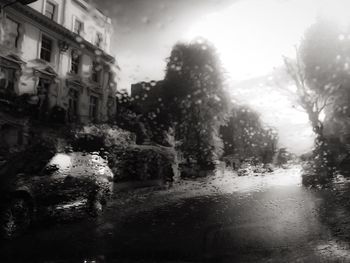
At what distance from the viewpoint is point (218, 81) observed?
1444 inches

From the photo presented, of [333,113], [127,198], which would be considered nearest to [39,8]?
[127,198]

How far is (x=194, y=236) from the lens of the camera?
233 inches

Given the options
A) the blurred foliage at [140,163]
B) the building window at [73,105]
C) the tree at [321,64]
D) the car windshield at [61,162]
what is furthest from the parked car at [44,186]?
the tree at [321,64]

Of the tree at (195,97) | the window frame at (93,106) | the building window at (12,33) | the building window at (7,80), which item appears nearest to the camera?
the building window at (7,80)

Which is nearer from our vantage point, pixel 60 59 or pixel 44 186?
pixel 44 186

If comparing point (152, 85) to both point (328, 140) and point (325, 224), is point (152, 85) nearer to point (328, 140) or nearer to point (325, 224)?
point (328, 140)

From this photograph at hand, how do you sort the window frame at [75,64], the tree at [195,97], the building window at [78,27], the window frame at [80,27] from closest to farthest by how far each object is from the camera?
the window frame at [75,64] < the window frame at [80,27] < the building window at [78,27] < the tree at [195,97]

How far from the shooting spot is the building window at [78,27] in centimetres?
2556

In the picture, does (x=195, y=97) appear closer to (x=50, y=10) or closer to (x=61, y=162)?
(x=50, y=10)

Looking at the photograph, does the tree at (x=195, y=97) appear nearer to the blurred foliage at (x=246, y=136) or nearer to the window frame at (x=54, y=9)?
the window frame at (x=54, y=9)

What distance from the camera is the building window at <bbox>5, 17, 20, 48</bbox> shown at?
19359 mm

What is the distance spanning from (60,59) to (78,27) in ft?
14.3

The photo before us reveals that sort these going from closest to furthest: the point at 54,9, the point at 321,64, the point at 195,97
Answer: the point at 54,9 → the point at 321,64 → the point at 195,97

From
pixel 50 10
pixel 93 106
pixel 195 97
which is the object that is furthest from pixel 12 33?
pixel 195 97
